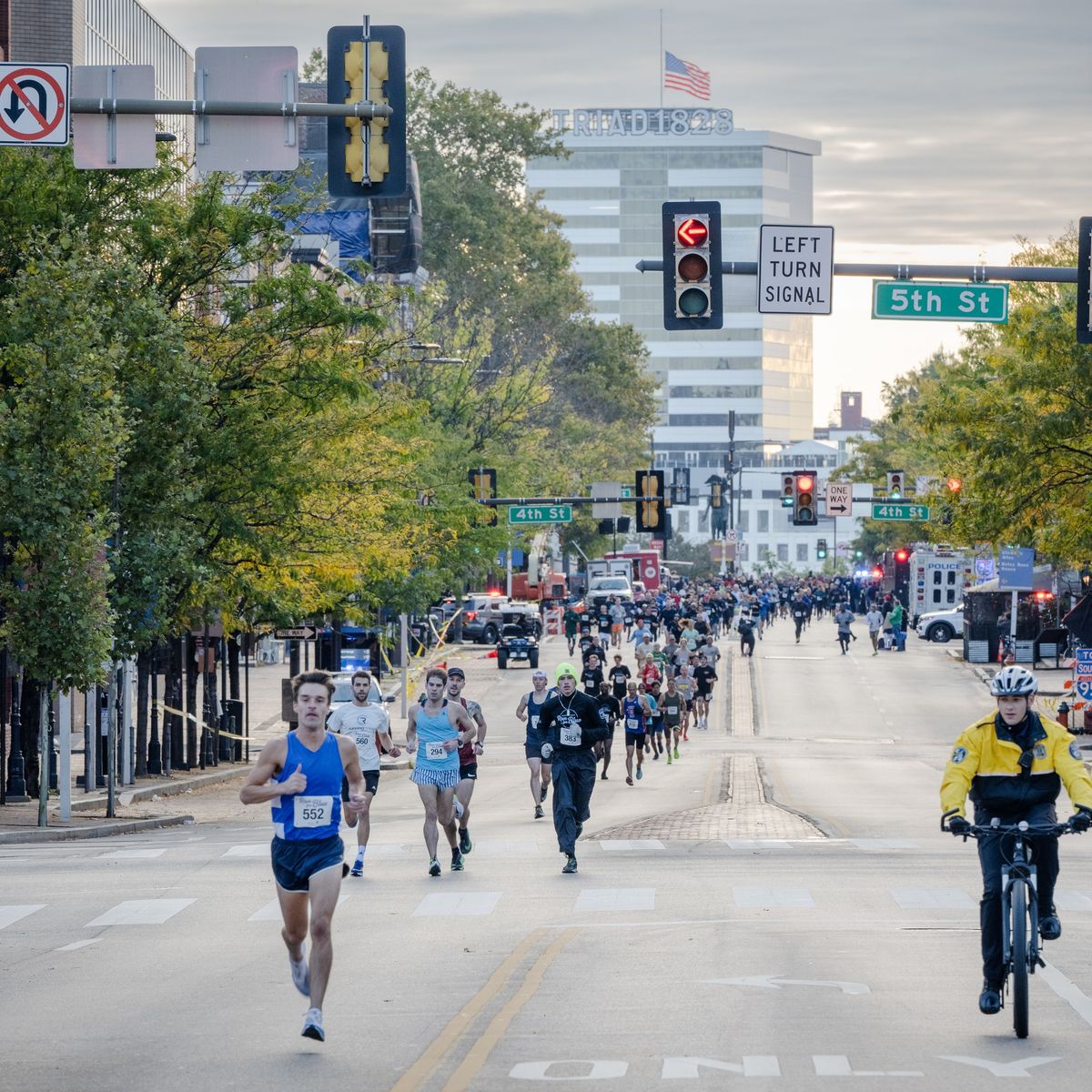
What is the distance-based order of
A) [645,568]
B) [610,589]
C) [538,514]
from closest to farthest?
[538,514], [610,589], [645,568]

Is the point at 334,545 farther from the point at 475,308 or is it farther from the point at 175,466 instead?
the point at 475,308

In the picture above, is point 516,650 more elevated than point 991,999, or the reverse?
point 991,999

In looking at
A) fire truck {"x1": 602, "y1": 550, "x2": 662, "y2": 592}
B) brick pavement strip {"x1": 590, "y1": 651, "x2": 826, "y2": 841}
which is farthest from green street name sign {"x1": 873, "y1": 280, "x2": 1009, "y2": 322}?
fire truck {"x1": 602, "y1": 550, "x2": 662, "y2": 592}

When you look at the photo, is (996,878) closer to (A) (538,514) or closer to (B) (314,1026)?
(B) (314,1026)

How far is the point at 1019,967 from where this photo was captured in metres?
10.3

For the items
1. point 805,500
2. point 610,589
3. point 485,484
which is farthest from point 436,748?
point 610,589

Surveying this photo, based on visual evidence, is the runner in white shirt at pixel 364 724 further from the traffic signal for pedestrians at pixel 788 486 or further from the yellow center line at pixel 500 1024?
the traffic signal for pedestrians at pixel 788 486

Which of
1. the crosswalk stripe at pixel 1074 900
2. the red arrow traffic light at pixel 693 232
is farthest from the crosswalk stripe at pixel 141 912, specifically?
the red arrow traffic light at pixel 693 232

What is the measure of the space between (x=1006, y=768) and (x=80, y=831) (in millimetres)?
17329

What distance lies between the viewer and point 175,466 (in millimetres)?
29469

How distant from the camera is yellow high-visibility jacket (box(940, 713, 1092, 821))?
10.7 metres

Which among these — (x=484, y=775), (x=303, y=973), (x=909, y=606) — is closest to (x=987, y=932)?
(x=303, y=973)

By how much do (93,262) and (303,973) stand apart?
1989cm

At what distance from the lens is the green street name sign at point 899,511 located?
7088cm
